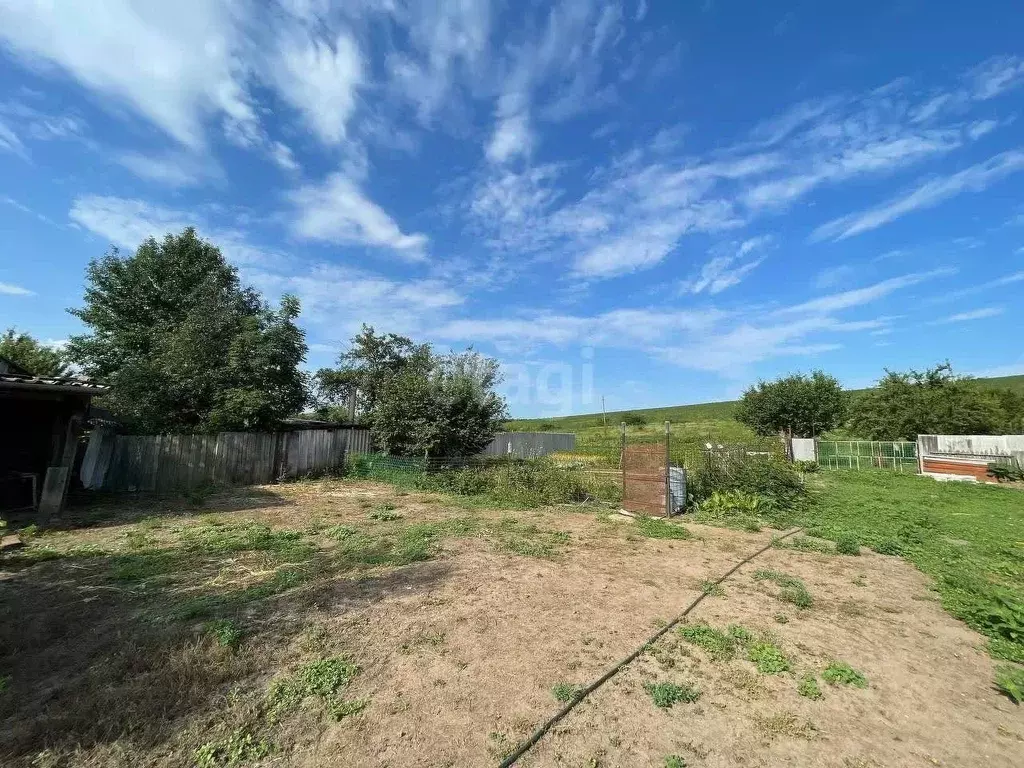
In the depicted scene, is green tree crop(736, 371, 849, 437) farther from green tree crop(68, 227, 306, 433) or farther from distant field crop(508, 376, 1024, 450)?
green tree crop(68, 227, 306, 433)

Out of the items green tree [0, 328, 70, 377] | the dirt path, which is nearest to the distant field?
the dirt path

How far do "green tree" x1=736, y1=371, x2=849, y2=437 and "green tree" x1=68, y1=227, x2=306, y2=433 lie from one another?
26.3m

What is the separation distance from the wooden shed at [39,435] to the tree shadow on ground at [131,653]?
13.5ft

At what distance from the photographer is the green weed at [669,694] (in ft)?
9.59

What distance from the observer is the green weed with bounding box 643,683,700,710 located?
292 cm

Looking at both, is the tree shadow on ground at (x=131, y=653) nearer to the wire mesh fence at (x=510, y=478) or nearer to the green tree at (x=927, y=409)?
the wire mesh fence at (x=510, y=478)

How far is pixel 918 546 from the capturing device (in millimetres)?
6844

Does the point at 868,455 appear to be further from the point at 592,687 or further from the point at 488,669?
the point at 488,669

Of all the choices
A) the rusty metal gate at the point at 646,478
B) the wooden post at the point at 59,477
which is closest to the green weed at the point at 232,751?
the rusty metal gate at the point at 646,478

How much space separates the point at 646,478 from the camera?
32.2 ft

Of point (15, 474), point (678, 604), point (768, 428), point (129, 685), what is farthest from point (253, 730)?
point (768, 428)

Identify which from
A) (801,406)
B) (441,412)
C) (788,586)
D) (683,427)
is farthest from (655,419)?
(788,586)

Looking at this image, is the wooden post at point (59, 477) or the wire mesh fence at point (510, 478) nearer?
the wooden post at point (59, 477)

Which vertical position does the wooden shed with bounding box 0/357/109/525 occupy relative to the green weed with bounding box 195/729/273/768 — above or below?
above
